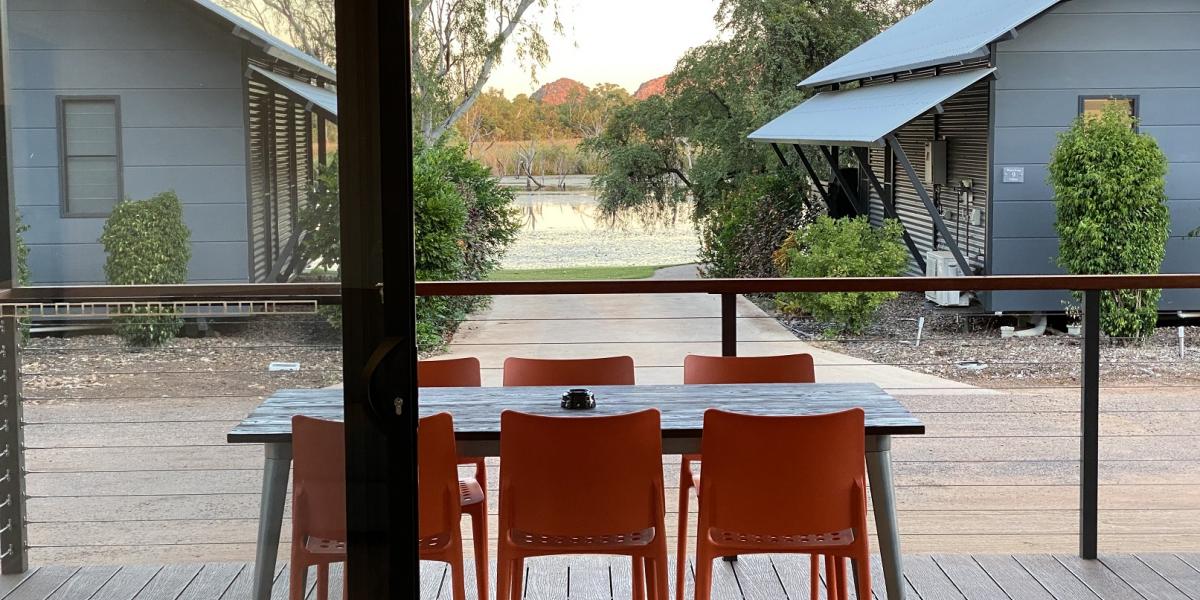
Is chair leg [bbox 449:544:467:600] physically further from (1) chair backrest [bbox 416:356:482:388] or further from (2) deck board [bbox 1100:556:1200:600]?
(2) deck board [bbox 1100:556:1200:600]

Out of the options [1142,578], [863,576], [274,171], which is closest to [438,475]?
[863,576]

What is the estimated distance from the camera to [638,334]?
1221cm

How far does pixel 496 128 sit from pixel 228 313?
12747 millimetres

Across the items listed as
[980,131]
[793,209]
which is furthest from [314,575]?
[793,209]

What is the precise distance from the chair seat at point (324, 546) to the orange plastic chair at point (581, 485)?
3.75ft

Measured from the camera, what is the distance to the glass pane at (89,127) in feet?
2.72

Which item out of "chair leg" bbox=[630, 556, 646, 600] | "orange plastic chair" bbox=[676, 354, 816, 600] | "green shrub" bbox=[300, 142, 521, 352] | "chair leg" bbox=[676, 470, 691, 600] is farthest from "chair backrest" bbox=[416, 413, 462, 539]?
"green shrub" bbox=[300, 142, 521, 352]

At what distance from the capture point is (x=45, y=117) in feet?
2.61

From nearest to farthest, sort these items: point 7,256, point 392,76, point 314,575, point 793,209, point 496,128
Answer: point 7,256 < point 314,575 < point 392,76 < point 496,128 < point 793,209

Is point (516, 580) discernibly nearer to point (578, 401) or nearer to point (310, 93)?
point (578, 401)

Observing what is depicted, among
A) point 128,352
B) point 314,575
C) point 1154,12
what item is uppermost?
point 1154,12

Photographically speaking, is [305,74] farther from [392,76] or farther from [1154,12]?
Answer: [1154,12]

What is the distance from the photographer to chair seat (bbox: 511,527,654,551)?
7.85 feet

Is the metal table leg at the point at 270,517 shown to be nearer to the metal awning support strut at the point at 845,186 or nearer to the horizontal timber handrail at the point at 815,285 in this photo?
the horizontal timber handrail at the point at 815,285
